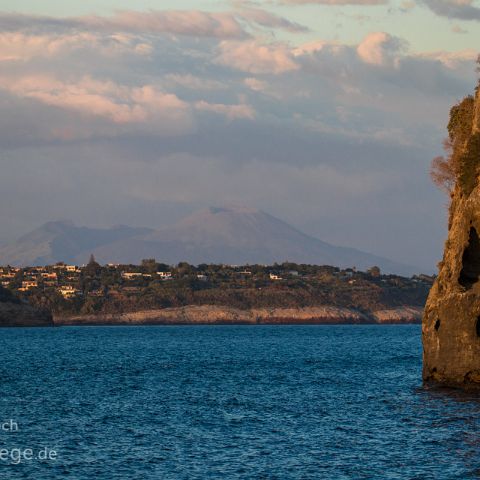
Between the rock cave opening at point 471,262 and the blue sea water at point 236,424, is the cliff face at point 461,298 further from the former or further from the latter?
the blue sea water at point 236,424

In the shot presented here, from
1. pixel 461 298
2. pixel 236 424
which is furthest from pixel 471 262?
pixel 236 424

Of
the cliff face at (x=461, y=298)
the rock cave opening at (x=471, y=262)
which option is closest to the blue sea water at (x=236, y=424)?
the cliff face at (x=461, y=298)

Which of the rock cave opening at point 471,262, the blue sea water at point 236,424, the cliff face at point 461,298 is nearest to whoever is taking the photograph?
the blue sea water at point 236,424

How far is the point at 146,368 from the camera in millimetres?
110000

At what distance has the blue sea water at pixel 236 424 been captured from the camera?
4753 cm

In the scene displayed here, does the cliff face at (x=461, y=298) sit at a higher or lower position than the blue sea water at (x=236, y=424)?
higher

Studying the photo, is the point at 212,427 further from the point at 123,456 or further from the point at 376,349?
the point at 376,349

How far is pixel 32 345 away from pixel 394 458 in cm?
13080

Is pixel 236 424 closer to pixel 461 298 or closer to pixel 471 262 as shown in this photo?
pixel 461 298

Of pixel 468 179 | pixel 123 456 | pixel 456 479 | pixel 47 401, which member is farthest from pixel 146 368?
pixel 456 479

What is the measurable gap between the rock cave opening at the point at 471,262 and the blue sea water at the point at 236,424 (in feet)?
24.8

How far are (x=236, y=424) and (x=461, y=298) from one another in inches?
728

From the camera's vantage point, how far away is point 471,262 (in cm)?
7250

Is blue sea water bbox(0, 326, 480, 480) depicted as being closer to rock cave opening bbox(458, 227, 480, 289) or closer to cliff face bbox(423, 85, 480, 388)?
cliff face bbox(423, 85, 480, 388)
